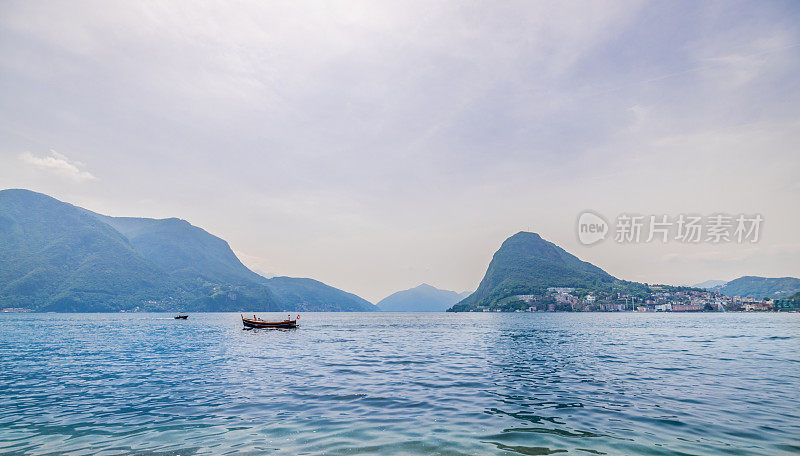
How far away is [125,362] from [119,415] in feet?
82.6

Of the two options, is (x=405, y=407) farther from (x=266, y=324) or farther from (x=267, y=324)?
(x=266, y=324)

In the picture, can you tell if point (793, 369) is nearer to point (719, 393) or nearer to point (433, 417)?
point (719, 393)

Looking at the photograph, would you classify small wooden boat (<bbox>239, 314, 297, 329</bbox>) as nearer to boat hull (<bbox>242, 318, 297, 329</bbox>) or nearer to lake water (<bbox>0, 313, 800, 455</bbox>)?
boat hull (<bbox>242, 318, 297, 329</bbox>)

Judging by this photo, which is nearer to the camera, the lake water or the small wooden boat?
the lake water

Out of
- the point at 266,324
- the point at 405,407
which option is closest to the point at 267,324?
the point at 266,324

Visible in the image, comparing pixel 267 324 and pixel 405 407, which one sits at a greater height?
pixel 405 407

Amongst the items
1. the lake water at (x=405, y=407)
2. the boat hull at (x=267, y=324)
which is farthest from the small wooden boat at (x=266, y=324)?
the lake water at (x=405, y=407)

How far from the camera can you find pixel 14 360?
39844 millimetres

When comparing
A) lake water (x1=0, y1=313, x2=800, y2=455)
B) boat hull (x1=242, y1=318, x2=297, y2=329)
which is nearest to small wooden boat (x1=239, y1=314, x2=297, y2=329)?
boat hull (x1=242, y1=318, x2=297, y2=329)

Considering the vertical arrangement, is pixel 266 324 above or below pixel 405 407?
below

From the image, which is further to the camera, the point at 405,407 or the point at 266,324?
the point at 266,324

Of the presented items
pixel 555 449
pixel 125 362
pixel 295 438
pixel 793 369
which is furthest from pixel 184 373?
pixel 793 369

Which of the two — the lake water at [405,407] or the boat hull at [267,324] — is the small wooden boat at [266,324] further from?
the lake water at [405,407]

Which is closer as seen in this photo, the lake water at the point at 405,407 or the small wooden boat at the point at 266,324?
the lake water at the point at 405,407
